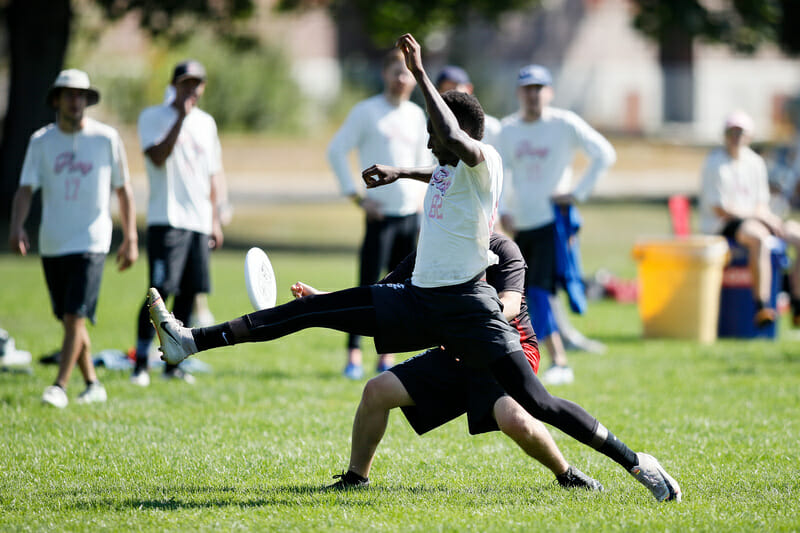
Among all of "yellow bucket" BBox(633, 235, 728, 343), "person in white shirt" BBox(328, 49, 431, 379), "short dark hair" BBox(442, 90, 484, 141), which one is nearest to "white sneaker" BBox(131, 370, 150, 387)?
"person in white shirt" BBox(328, 49, 431, 379)

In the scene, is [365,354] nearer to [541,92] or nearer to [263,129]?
[541,92]

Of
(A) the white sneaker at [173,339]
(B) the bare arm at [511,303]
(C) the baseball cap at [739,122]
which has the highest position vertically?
(C) the baseball cap at [739,122]

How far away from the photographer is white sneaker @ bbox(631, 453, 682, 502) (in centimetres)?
504

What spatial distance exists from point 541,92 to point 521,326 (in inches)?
169

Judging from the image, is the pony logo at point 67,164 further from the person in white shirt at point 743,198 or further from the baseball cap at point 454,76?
the person in white shirt at point 743,198

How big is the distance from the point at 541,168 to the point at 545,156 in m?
0.11

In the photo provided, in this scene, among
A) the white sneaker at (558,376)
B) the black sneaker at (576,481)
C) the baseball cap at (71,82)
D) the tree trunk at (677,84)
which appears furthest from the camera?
the tree trunk at (677,84)

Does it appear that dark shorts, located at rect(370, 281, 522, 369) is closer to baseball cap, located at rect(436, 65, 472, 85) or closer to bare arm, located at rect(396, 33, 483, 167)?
bare arm, located at rect(396, 33, 483, 167)

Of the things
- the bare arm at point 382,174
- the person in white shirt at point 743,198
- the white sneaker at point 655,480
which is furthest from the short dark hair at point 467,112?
the person in white shirt at point 743,198

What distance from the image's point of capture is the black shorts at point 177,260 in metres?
8.46

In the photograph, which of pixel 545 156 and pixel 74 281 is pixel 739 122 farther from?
pixel 74 281

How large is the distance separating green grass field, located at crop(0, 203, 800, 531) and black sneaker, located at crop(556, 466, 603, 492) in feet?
0.22

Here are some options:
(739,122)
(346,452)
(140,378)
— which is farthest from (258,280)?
(739,122)

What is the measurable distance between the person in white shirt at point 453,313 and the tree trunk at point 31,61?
695 inches
